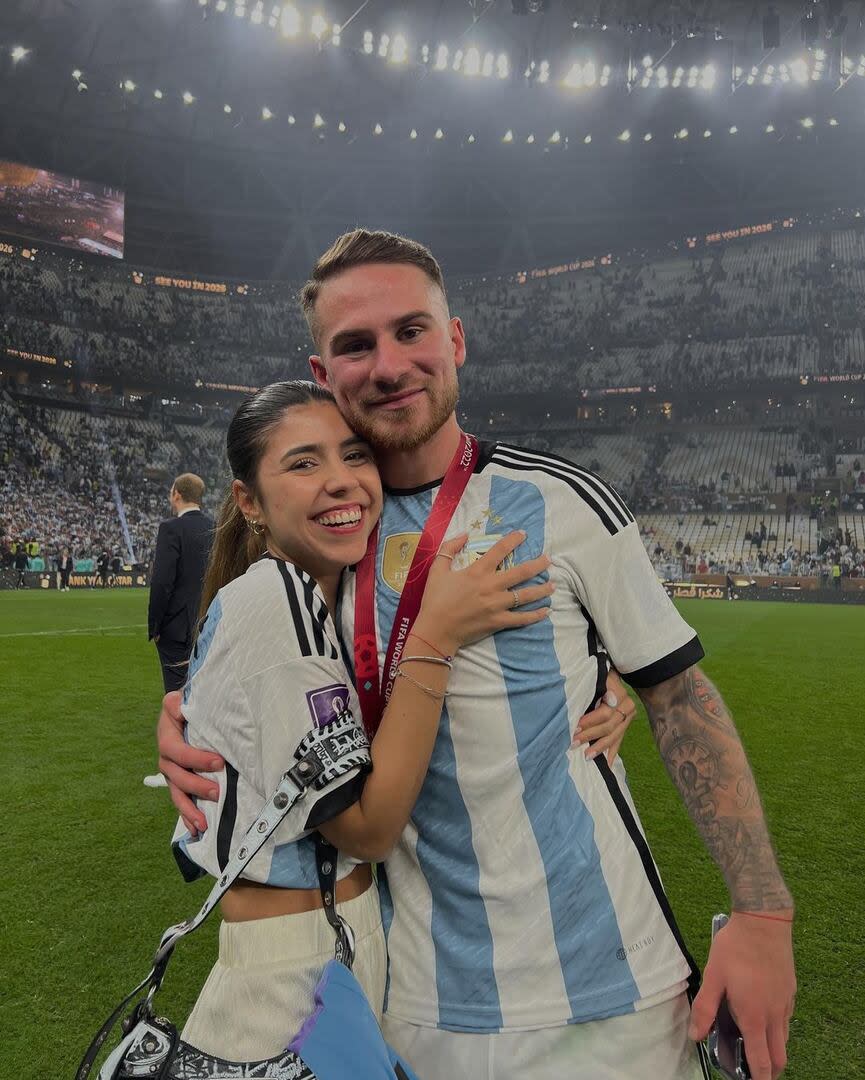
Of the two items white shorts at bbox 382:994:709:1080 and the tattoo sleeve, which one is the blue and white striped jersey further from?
the tattoo sleeve

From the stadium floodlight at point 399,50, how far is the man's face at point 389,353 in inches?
1572

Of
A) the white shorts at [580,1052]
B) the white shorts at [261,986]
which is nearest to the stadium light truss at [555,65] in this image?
the white shorts at [261,986]

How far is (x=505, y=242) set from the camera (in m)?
55.0

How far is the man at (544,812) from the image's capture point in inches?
59.5

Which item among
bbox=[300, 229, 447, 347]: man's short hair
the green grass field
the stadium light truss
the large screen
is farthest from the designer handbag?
the large screen

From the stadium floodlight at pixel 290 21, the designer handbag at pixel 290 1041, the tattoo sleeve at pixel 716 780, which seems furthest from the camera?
the stadium floodlight at pixel 290 21

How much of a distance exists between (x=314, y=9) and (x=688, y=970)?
128ft

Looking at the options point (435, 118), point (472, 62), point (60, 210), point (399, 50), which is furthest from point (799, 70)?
point (60, 210)

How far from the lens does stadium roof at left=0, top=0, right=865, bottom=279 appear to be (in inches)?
1339

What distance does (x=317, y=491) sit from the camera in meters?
1.74

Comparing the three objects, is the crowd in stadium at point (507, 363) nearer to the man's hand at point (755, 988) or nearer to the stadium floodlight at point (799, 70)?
the stadium floodlight at point (799, 70)

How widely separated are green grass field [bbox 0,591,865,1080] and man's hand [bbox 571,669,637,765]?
1967mm

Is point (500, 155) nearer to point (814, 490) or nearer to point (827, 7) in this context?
point (827, 7)

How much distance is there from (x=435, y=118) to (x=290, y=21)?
510 inches
